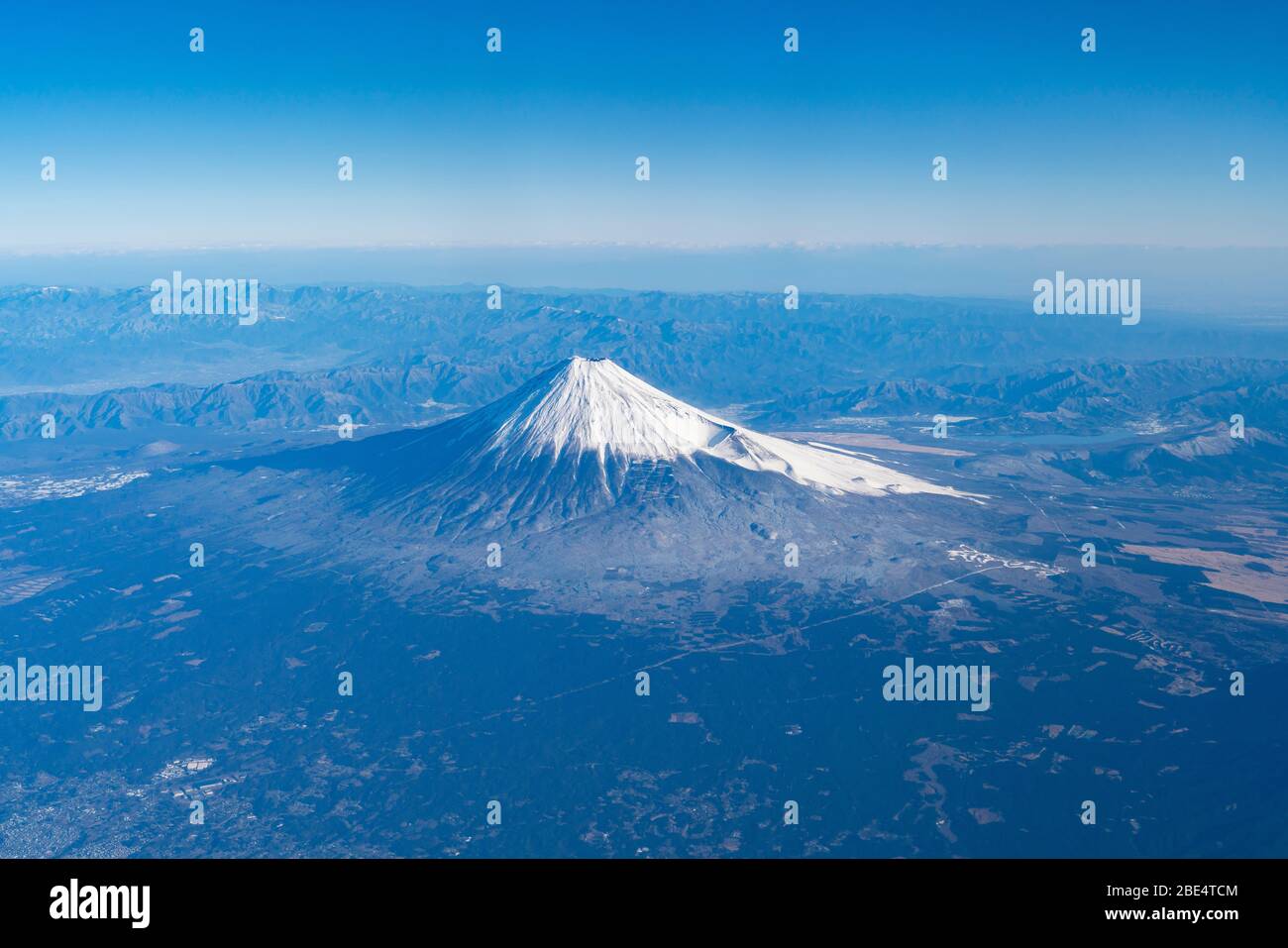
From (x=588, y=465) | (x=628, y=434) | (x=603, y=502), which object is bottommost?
(x=603, y=502)

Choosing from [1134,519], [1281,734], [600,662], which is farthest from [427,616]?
[1134,519]

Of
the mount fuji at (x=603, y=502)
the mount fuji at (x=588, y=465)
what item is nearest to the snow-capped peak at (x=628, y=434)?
the mount fuji at (x=588, y=465)

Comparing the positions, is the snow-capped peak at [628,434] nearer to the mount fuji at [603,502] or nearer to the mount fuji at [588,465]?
the mount fuji at [588,465]

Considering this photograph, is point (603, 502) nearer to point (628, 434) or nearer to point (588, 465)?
point (588, 465)

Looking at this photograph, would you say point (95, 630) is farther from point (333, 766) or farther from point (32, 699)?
point (333, 766)

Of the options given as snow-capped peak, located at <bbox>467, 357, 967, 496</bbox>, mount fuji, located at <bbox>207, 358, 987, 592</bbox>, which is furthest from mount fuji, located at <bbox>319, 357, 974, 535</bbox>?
mount fuji, located at <bbox>207, 358, 987, 592</bbox>

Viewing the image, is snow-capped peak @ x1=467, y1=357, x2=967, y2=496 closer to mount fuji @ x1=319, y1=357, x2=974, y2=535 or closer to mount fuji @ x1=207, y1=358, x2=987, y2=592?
mount fuji @ x1=319, y1=357, x2=974, y2=535

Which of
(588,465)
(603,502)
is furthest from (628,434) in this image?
(603,502)

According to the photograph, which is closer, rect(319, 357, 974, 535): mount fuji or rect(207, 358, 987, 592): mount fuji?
rect(207, 358, 987, 592): mount fuji
